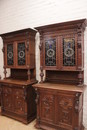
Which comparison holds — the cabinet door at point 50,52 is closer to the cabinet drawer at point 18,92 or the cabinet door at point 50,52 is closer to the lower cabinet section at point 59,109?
the lower cabinet section at point 59,109

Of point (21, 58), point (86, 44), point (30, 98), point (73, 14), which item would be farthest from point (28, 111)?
point (73, 14)

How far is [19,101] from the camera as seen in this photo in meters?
2.69

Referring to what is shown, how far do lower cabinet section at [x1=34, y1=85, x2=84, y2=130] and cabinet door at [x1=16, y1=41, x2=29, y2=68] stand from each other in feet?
2.46

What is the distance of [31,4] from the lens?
2982 millimetres

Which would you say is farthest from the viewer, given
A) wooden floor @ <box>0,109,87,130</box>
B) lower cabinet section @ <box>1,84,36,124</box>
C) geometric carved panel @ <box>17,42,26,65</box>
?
geometric carved panel @ <box>17,42,26,65</box>

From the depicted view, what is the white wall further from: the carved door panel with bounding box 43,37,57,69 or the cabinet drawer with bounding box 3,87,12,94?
the cabinet drawer with bounding box 3,87,12,94

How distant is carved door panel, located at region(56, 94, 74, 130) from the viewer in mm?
2053

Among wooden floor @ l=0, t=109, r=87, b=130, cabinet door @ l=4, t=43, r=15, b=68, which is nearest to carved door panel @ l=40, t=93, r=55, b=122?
wooden floor @ l=0, t=109, r=87, b=130

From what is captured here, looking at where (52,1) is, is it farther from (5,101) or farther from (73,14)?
(5,101)

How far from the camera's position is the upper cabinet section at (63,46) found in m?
2.07

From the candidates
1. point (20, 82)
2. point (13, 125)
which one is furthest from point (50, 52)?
point (13, 125)

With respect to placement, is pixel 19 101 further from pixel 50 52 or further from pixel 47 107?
pixel 50 52

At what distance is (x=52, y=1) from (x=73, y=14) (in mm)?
642

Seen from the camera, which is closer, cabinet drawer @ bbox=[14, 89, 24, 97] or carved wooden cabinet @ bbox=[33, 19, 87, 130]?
carved wooden cabinet @ bbox=[33, 19, 87, 130]
